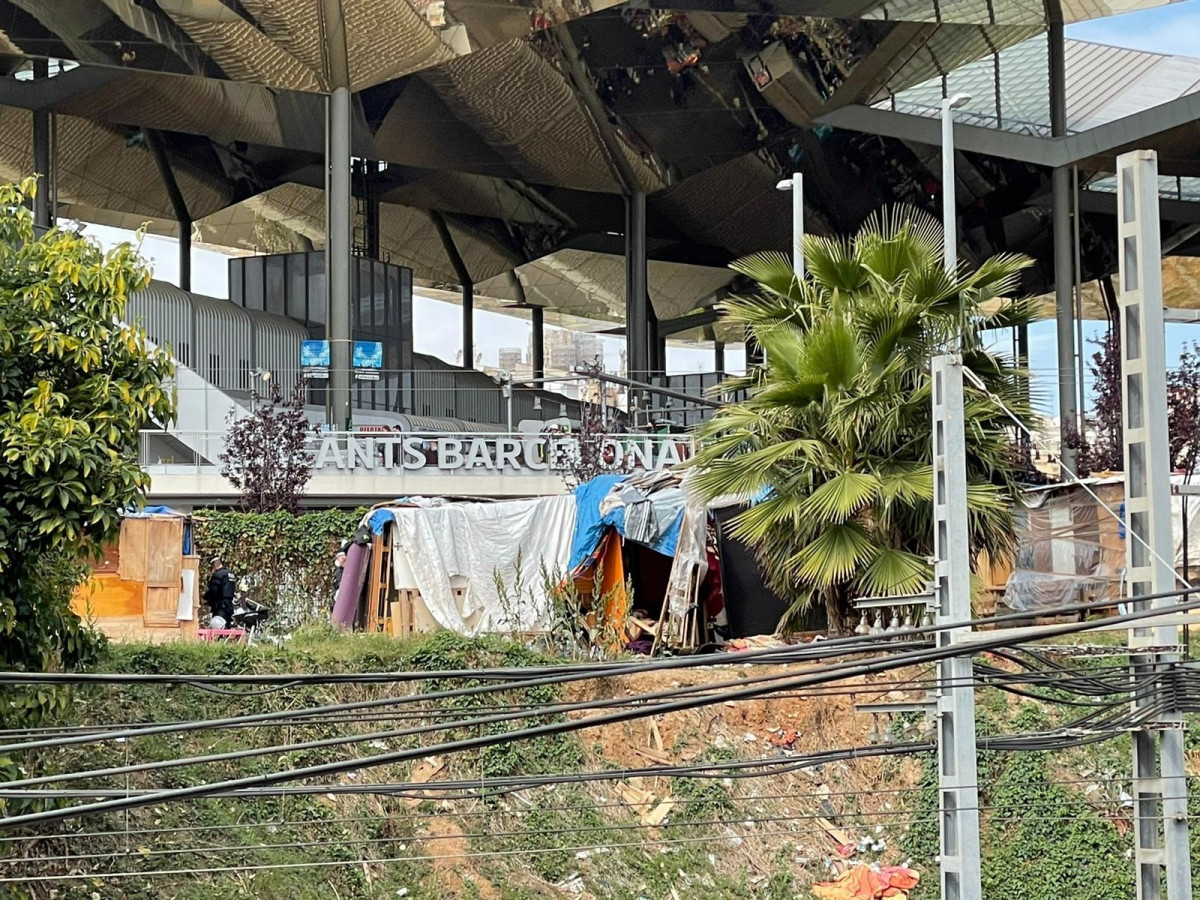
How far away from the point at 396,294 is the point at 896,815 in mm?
37930

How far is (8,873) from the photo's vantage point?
50.9 feet

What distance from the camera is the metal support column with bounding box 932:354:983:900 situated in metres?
9.01

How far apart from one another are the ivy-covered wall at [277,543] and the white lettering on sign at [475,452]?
9.22 m

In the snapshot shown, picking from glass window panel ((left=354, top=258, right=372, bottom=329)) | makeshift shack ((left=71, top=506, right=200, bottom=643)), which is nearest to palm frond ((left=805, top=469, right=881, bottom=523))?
makeshift shack ((left=71, top=506, right=200, bottom=643))

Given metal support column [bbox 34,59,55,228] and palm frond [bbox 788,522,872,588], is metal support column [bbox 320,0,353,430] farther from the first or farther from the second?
palm frond [bbox 788,522,872,588]

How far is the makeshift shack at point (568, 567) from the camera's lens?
67.7ft

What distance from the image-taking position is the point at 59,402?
13141 mm

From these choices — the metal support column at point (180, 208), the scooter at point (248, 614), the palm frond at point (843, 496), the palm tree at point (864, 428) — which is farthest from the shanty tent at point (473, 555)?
the metal support column at point (180, 208)

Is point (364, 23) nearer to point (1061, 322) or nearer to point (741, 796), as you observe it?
point (1061, 322)

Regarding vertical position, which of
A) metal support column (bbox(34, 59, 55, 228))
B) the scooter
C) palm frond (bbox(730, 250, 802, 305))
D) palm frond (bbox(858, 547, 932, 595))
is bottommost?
the scooter

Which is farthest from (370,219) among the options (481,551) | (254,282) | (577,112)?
(481,551)

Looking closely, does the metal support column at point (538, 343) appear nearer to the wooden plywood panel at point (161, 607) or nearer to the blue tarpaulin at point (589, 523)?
the blue tarpaulin at point (589, 523)

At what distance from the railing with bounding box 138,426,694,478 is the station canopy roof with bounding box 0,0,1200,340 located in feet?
31.9

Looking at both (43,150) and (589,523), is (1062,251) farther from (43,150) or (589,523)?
(43,150)
